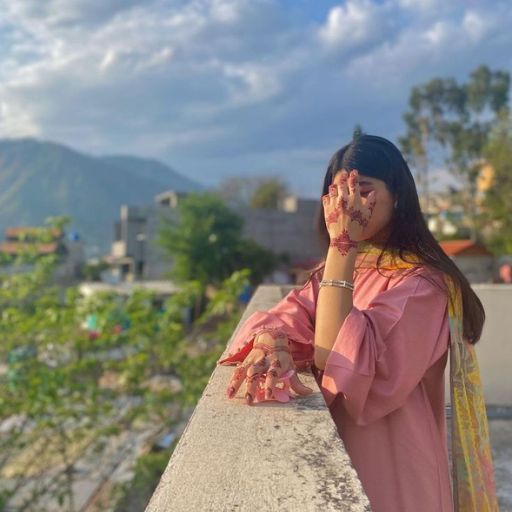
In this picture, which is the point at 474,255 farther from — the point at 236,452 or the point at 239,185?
the point at 239,185

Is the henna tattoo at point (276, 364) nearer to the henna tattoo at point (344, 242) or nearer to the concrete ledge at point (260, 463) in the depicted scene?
the concrete ledge at point (260, 463)

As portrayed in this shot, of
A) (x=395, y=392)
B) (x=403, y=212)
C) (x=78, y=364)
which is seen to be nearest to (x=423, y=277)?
(x=403, y=212)

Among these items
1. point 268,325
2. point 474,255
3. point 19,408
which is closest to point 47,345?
point 19,408

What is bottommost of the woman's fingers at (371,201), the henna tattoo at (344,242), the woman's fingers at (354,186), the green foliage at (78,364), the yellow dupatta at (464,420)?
the green foliage at (78,364)

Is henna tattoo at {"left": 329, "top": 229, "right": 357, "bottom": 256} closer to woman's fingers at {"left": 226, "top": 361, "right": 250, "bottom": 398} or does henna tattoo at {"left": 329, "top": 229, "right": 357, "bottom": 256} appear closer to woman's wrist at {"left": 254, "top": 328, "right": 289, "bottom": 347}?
woman's wrist at {"left": 254, "top": 328, "right": 289, "bottom": 347}

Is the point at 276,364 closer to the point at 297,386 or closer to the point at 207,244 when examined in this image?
the point at 297,386

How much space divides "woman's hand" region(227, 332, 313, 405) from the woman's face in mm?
349

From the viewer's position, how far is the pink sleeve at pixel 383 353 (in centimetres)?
127

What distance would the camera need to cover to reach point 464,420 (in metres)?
1.49

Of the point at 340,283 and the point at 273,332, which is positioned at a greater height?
the point at 340,283

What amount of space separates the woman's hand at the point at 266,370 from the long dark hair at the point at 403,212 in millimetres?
395

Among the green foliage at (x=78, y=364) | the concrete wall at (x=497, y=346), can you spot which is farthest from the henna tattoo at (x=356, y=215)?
the green foliage at (x=78, y=364)

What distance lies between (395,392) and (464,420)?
0.33 metres

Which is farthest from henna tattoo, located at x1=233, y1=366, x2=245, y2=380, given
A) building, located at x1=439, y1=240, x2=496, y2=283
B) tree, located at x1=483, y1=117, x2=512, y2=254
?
building, located at x1=439, y1=240, x2=496, y2=283
